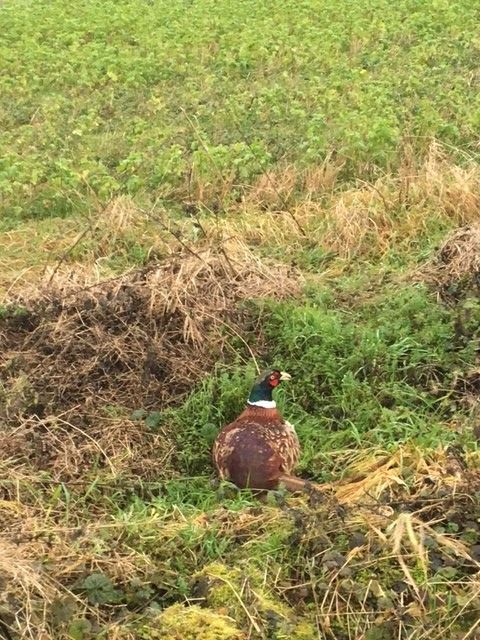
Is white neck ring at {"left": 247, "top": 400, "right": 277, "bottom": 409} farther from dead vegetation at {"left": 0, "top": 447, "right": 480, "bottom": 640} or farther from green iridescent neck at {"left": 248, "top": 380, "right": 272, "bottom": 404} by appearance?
dead vegetation at {"left": 0, "top": 447, "right": 480, "bottom": 640}

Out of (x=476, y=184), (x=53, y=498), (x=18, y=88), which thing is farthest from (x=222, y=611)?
(x=18, y=88)

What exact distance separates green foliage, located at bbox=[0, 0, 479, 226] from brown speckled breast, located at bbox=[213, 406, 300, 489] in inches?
134

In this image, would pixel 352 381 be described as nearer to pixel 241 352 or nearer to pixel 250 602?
pixel 241 352

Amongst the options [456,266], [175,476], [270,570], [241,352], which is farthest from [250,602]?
[456,266]

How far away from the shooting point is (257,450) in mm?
4203

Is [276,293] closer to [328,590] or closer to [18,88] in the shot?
[328,590]

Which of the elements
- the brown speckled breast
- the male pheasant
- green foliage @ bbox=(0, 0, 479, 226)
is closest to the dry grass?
the male pheasant

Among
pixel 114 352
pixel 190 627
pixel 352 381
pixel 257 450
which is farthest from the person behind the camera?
pixel 114 352

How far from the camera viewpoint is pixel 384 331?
5004mm

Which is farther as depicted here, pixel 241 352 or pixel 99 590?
pixel 241 352

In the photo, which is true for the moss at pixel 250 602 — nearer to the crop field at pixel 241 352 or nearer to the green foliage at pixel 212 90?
the crop field at pixel 241 352

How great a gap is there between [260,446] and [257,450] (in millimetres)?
22

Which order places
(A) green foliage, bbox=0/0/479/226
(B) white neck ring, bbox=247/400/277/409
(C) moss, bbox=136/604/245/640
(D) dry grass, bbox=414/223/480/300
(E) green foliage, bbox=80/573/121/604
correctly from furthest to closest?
(A) green foliage, bbox=0/0/479/226, (D) dry grass, bbox=414/223/480/300, (B) white neck ring, bbox=247/400/277/409, (E) green foliage, bbox=80/573/121/604, (C) moss, bbox=136/604/245/640

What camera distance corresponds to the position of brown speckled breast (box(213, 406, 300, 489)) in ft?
13.8
